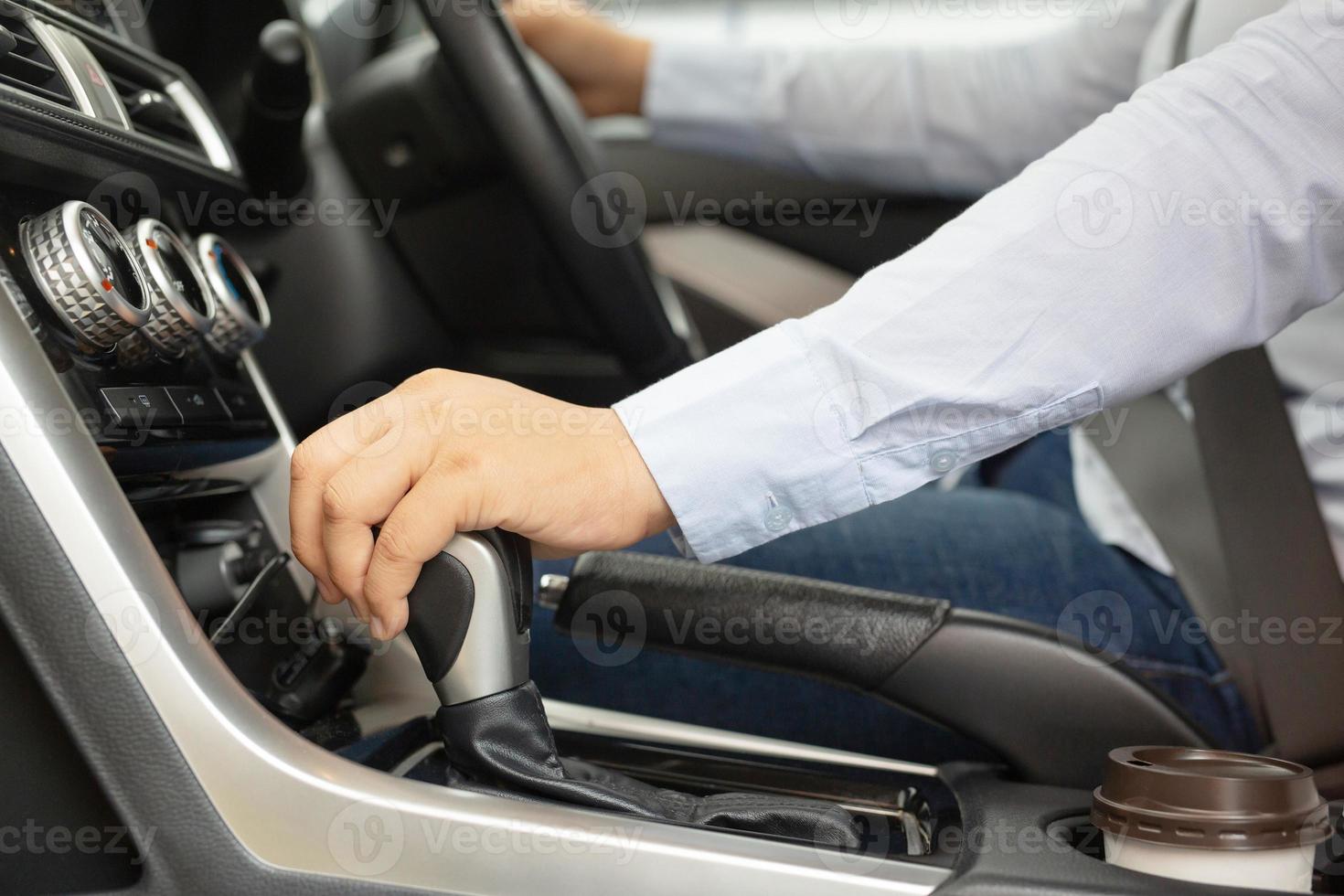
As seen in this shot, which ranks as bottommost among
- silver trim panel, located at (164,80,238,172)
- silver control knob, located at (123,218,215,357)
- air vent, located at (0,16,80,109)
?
silver control knob, located at (123,218,215,357)

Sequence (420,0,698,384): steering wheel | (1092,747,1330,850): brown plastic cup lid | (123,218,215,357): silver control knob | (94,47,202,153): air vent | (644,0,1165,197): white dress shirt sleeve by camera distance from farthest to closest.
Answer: (644,0,1165,197): white dress shirt sleeve → (420,0,698,384): steering wheel → (94,47,202,153): air vent → (123,218,215,357): silver control knob → (1092,747,1330,850): brown plastic cup lid

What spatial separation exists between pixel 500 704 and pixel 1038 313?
323mm

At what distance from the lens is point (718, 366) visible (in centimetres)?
52

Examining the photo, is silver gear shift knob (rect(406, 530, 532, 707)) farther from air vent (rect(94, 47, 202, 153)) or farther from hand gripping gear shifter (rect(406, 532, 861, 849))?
air vent (rect(94, 47, 202, 153))

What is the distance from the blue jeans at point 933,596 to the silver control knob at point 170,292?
32 centimetres

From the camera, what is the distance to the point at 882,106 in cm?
119

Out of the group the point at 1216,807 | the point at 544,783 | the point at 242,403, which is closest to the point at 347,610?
the point at 242,403

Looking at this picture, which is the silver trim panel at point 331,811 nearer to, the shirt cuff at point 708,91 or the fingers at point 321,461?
the fingers at point 321,461

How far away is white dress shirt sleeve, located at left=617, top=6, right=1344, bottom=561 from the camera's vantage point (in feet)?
1.67

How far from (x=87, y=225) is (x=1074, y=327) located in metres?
0.48

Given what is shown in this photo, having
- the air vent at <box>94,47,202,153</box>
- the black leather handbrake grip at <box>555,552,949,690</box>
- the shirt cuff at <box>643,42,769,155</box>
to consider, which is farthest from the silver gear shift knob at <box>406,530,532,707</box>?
the shirt cuff at <box>643,42,769,155</box>

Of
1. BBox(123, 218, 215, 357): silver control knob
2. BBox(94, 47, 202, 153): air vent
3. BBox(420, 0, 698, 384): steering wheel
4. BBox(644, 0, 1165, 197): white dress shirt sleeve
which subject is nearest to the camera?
BBox(123, 218, 215, 357): silver control knob

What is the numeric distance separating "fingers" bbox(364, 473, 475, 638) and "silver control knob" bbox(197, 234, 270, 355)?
0.22m

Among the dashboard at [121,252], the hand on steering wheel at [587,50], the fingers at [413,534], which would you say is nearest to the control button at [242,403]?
the dashboard at [121,252]
